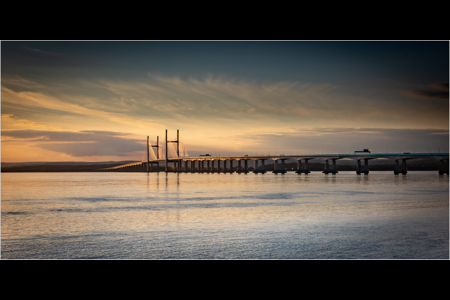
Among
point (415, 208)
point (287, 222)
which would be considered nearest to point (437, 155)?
point (415, 208)

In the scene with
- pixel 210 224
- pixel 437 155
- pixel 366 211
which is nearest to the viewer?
pixel 210 224

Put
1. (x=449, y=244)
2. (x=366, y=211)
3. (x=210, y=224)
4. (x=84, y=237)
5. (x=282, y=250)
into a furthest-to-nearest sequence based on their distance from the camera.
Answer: (x=366, y=211)
(x=210, y=224)
(x=84, y=237)
(x=449, y=244)
(x=282, y=250)

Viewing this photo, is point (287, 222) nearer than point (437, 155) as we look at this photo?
Yes

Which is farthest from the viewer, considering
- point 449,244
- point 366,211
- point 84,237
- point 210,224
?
point 366,211

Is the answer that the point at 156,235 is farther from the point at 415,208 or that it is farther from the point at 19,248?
the point at 415,208

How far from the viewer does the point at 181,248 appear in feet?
50.5

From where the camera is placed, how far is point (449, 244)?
16.2 m

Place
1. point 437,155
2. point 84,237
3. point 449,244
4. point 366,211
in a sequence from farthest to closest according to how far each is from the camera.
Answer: point 437,155 < point 366,211 < point 84,237 < point 449,244
